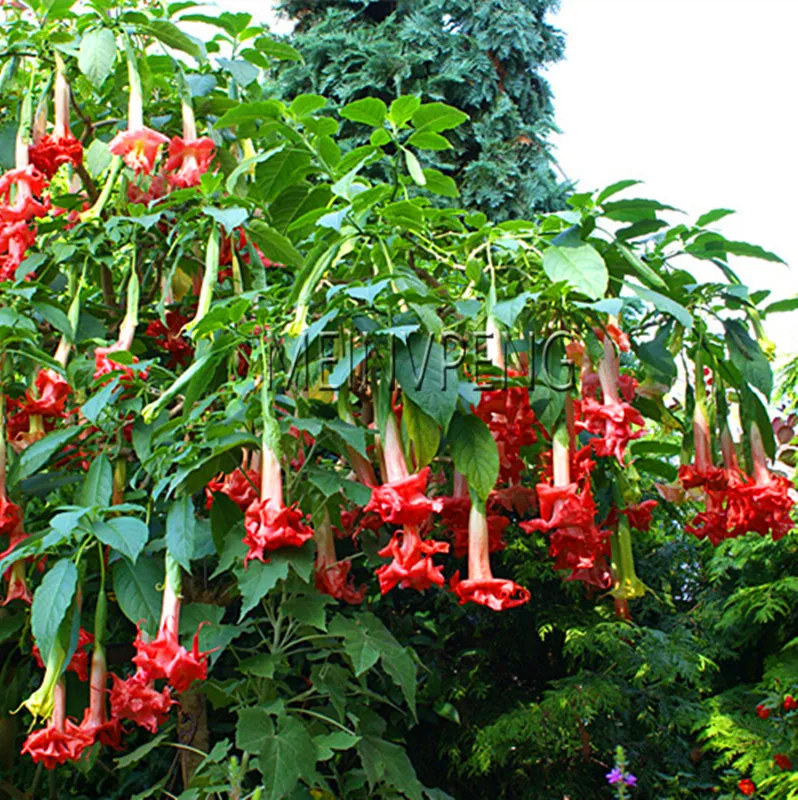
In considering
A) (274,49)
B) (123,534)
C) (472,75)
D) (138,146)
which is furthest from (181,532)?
(472,75)

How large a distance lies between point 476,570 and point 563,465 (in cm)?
20

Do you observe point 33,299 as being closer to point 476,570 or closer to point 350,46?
point 476,570

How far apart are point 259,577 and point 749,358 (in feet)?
2.72

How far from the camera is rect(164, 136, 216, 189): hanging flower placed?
1.74 m

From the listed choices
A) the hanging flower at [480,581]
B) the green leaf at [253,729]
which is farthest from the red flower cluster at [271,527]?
the green leaf at [253,729]

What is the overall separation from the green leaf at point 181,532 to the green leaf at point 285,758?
0.37m

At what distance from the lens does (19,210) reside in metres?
1.71

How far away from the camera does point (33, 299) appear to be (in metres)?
1.72

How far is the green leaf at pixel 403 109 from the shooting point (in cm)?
140

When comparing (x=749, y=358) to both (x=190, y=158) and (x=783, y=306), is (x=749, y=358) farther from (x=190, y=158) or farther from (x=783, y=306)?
(x=190, y=158)

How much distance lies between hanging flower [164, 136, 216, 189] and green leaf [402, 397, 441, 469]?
2.69ft

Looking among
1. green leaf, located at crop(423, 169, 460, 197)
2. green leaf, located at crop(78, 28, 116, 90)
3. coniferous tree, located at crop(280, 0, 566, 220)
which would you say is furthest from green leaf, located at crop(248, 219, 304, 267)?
coniferous tree, located at crop(280, 0, 566, 220)

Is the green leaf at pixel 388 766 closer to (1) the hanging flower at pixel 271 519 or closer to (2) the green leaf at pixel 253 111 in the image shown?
(1) the hanging flower at pixel 271 519

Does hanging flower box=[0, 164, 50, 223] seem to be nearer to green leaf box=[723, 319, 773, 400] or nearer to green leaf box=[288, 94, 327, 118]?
green leaf box=[288, 94, 327, 118]
